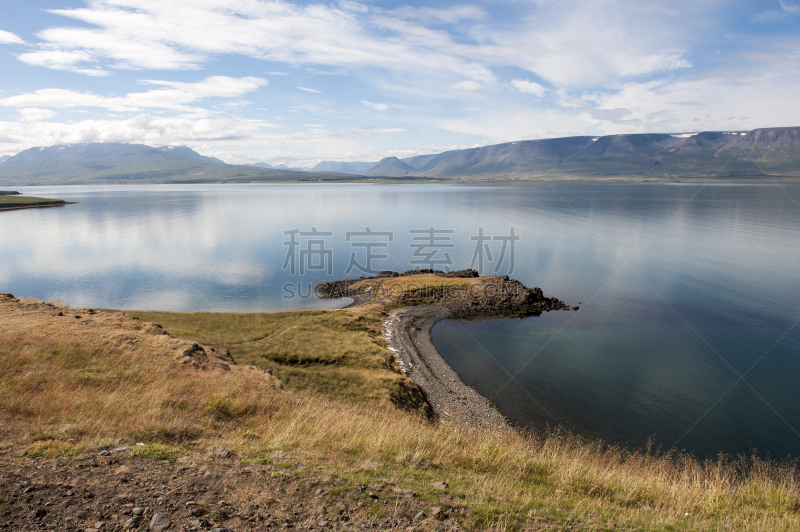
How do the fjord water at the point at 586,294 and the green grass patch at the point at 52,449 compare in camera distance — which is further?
the fjord water at the point at 586,294

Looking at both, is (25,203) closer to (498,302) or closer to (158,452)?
(498,302)

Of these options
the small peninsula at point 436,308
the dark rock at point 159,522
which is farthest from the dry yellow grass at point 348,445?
the small peninsula at point 436,308

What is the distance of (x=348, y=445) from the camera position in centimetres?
1016

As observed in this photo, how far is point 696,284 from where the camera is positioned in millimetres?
52406

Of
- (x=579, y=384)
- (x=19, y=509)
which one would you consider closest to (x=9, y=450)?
(x=19, y=509)

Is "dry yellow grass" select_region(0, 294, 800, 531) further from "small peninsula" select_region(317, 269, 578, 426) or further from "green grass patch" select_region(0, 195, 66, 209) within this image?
"green grass patch" select_region(0, 195, 66, 209)

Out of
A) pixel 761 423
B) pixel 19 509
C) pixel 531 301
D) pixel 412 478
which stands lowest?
pixel 761 423

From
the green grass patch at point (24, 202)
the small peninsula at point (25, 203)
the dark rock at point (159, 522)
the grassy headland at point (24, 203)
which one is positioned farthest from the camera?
the green grass patch at point (24, 202)

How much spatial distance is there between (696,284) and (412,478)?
60.9 meters

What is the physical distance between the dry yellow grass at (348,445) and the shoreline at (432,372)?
12694 mm

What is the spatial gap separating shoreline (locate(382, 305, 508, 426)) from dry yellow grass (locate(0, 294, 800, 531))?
500 inches

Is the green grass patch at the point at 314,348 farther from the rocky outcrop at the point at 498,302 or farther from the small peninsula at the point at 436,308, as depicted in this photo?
the rocky outcrop at the point at 498,302

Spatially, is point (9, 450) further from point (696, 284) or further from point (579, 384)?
point (696, 284)

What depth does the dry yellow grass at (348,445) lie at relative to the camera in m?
8.23
